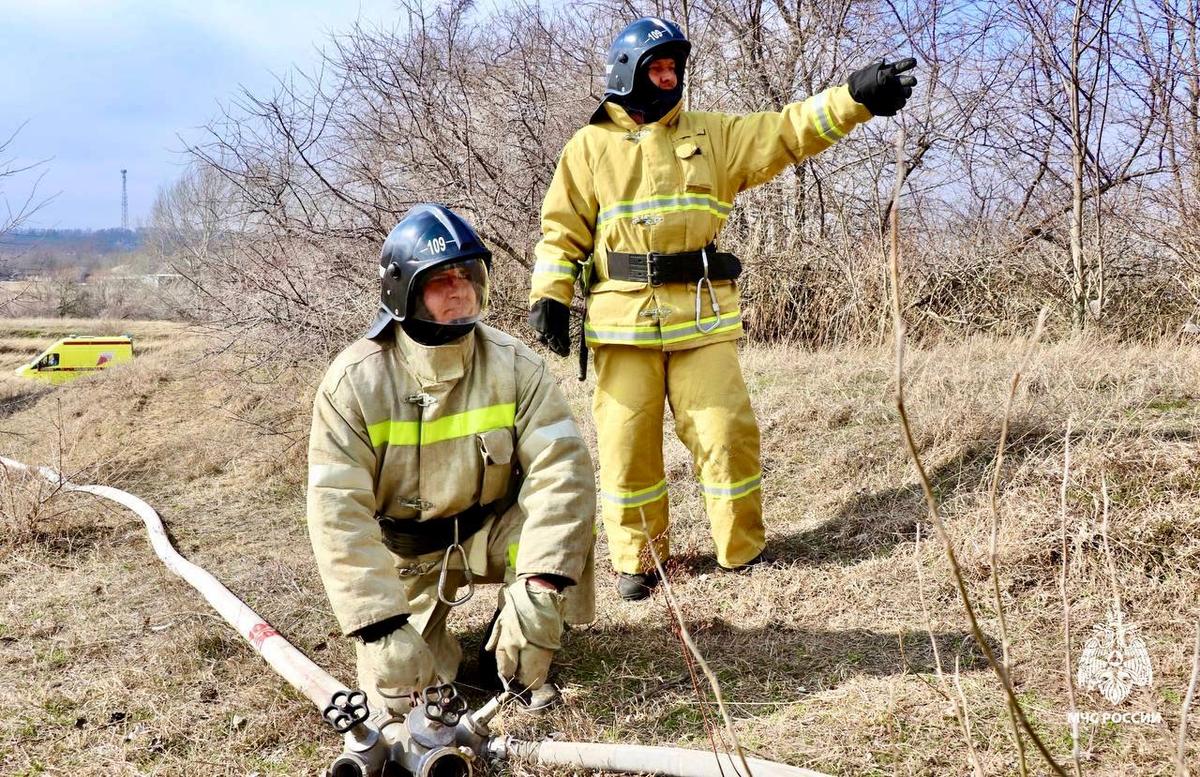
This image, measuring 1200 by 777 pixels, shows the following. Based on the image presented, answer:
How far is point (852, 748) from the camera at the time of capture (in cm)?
239

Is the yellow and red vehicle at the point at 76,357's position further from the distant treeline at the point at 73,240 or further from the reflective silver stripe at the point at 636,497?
the reflective silver stripe at the point at 636,497

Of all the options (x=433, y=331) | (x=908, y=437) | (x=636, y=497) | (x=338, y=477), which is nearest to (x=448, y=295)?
(x=433, y=331)

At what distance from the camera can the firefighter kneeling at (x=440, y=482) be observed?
2.58 m

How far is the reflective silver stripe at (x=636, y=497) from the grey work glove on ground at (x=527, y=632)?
1122 mm

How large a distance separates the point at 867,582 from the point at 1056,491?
0.78m

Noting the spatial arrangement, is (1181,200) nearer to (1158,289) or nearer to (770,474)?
(1158,289)

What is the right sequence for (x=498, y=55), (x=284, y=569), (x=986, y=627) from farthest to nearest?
(x=498, y=55) → (x=284, y=569) → (x=986, y=627)

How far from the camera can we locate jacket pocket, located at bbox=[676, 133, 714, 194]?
3637 millimetres

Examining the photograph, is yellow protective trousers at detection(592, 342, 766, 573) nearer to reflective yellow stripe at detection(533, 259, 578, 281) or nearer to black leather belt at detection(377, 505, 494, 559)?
reflective yellow stripe at detection(533, 259, 578, 281)

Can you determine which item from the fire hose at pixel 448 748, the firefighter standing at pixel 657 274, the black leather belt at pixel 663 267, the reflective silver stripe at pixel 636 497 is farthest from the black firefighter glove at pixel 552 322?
the fire hose at pixel 448 748

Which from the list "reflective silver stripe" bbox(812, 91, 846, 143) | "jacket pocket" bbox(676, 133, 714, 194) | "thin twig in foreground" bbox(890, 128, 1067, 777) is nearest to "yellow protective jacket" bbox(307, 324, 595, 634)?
"jacket pocket" bbox(676, 133, 714, 194)

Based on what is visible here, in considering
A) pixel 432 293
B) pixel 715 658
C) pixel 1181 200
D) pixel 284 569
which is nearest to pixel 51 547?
pixel 284 569

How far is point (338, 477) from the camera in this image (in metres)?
2.61

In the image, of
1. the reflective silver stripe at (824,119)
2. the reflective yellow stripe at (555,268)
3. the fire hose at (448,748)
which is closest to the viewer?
the fire hose at (448,748)
